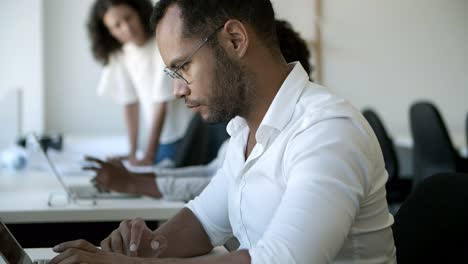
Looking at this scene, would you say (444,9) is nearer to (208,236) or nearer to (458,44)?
(458,44)

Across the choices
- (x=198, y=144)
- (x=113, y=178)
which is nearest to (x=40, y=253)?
(x=113, y=178)

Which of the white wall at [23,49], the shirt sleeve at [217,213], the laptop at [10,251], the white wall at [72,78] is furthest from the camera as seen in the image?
the white wall at [72,78]

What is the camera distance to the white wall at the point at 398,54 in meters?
4.81

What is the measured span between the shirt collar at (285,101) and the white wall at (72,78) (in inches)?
137

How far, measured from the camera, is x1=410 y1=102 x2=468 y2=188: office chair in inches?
128

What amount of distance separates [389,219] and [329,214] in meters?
0.27

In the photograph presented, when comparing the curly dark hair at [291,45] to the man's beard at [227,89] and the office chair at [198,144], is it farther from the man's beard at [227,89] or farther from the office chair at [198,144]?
the office chair at [198,144]

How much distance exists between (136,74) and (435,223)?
2245 mm

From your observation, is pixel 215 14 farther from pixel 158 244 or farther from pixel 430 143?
pixel 430 143

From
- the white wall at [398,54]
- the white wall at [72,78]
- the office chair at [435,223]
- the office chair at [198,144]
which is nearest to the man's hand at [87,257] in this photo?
the office chair at [435,223]

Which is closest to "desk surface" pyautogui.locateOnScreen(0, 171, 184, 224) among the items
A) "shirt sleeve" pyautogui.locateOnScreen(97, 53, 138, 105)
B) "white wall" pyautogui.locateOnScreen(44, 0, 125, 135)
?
"shirt sleeve" pyautogui.locateOnScreen(97, 53, 138, 105)

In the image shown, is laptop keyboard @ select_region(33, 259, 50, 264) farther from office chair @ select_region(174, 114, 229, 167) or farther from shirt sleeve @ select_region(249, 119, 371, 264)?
office chair @ select_region(174, 114, 229, 167)

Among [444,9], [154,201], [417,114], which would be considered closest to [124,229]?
[154,201]

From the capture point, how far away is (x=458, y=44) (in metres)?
4.97
